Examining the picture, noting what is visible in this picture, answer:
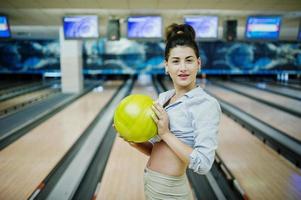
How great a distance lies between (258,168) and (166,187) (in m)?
2.65

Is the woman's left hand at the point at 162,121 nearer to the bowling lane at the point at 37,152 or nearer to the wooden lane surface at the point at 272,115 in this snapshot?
the bowling lane at the point at 37,152

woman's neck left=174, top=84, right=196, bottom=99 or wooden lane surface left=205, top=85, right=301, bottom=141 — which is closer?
woman's neck left=174, top=84, right=196, bottom=99

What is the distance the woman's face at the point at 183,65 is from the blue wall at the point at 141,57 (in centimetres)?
1312

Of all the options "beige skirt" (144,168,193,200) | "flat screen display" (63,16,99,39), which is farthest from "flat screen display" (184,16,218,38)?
"beige skirt" (144,168,193,200)

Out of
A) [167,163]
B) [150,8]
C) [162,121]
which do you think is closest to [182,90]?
[162,121]

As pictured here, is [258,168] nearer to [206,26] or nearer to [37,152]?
[37,152]

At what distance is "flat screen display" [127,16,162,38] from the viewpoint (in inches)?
265

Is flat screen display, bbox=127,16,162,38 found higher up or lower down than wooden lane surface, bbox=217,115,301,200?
higher up

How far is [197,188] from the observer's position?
315 centimetres

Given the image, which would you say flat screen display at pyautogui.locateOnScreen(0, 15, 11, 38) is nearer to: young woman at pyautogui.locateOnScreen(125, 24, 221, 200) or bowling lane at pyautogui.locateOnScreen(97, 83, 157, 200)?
bowling lane at pyautogui.locateOnScreen(97, 83, 157, 200)

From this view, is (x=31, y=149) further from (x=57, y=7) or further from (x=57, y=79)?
(x=57, y=79)

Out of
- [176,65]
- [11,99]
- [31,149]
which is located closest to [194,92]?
[176,65]

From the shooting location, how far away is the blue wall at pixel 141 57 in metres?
14.2

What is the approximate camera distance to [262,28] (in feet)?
22.8
